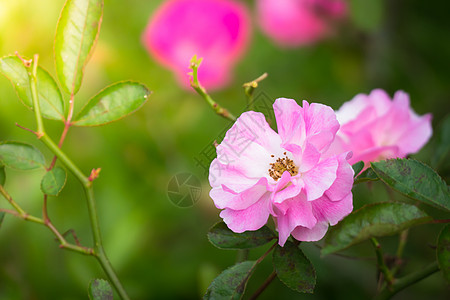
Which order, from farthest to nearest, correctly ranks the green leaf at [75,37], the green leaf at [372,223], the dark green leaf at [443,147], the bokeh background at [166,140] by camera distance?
the bokeh background at [166,140]
the dark green leaf at [443,147]
the green leaf at [75,37]
the green leaf at [372,223]

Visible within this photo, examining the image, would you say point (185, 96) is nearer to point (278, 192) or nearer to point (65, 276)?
point (65, 276)

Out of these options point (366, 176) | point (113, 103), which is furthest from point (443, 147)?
point (113, 103)

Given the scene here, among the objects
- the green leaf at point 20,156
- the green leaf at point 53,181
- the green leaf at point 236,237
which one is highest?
the green leaf at point 20,156

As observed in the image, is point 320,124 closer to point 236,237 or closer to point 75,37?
point 236,237

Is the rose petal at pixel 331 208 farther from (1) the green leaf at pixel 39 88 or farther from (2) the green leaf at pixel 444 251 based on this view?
(1) the green leaf at pixel 39 88

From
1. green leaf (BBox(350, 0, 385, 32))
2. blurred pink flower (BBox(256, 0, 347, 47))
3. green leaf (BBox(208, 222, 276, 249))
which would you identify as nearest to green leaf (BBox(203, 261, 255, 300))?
green leaf (BBox(208, 222, 276, 249))

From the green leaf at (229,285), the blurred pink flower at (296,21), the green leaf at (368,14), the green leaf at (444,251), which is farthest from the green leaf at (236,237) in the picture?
the blurred pink flower at (296,21)

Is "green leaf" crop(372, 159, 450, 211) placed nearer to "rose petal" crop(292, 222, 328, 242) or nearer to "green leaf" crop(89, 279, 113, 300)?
"rose petal" crop(292, 222, 328, 242)

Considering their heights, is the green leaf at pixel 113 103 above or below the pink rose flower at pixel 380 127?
above
